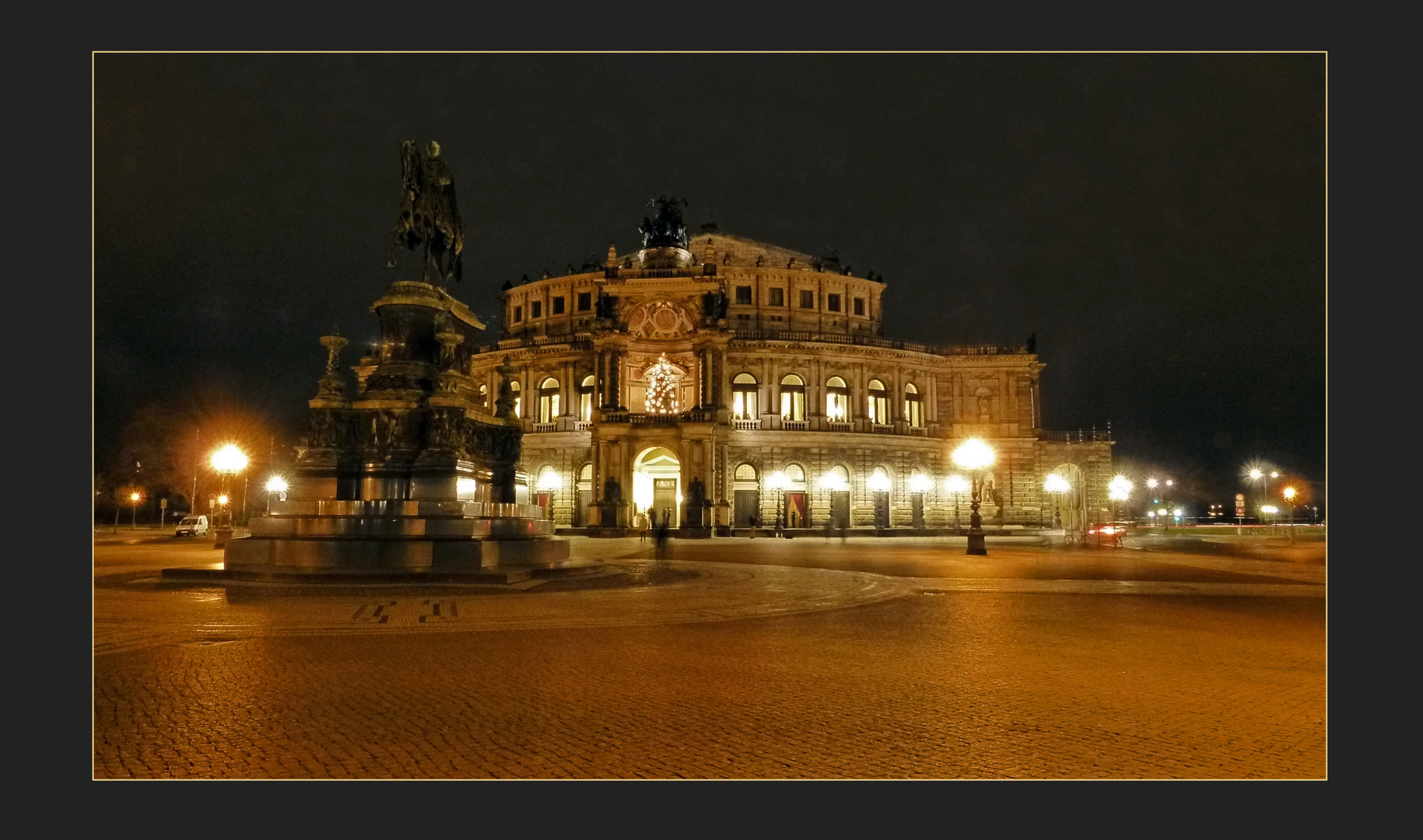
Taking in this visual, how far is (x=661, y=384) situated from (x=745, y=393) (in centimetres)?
546

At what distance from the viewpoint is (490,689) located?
6.89 meters

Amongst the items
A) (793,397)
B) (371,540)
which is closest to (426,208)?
(371,540)

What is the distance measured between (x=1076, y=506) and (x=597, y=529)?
35.1 metres

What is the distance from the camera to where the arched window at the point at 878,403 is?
58062mm

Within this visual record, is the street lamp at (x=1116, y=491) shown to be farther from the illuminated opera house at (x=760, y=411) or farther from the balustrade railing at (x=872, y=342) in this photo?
the balustrade railing at (x=872, y=342)

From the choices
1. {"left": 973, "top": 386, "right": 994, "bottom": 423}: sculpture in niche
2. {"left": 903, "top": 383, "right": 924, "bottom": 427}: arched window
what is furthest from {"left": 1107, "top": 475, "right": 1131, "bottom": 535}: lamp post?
{"left": 903, "top": 383, "right": 924, "bottom": 427}: arched window

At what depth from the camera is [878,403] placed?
58.6m

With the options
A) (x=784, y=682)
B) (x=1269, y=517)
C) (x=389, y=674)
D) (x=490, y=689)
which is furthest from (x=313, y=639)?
(x=1269, y=517)

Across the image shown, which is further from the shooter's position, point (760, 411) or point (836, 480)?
point (760, 411)

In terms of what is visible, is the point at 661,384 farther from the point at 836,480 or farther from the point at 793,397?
the point at 836,480

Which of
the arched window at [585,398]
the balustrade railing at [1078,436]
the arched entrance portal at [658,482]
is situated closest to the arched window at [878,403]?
the balustrade railing at [1078,436]

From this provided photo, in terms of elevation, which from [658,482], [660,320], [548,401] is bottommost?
[658,482]

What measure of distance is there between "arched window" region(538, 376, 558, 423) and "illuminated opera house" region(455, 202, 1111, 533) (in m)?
0.14

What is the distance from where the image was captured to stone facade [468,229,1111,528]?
52438 millimetres
